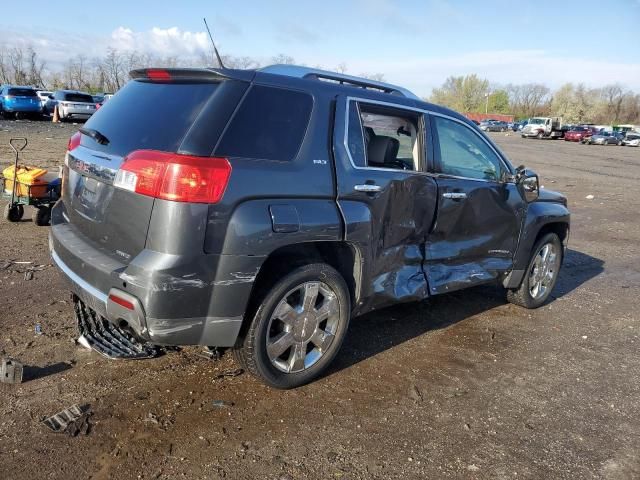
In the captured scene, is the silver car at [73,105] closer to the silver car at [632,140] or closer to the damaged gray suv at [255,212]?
the damaged gray suv at [255,212]

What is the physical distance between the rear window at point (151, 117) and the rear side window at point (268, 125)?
0.23 metres

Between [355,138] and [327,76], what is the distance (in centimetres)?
48

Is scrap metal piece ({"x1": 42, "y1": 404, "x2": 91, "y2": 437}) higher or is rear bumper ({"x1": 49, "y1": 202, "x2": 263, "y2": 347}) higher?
rear bumper ({"x1": 49, "y1": 202, "x2": 263, "y2": 347})

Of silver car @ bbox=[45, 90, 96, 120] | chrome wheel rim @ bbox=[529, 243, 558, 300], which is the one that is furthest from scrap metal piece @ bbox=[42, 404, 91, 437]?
silver car @ bbox=[45, 90, 96, 120]

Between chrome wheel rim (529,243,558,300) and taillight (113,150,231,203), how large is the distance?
3639mm

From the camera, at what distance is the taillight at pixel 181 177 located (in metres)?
2.63

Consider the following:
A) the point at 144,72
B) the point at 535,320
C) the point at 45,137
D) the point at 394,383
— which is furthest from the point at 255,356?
the point at 45,137

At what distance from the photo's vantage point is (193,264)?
2.69 metres

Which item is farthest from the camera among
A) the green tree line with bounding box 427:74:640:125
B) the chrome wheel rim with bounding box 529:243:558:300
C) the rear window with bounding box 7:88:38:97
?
the green tree line with bounding box 427:74:640:125

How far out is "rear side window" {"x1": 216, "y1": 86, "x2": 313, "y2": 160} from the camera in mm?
2822

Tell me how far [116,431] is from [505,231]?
3485mm

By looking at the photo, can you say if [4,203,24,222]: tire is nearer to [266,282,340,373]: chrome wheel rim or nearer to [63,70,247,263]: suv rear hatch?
[63,70,247,263]: suv rear hatch

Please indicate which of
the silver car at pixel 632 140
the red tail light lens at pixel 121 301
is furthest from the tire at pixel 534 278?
the silver car at pixel 632 140

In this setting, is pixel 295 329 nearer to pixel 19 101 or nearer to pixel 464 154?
pixel 464 154
